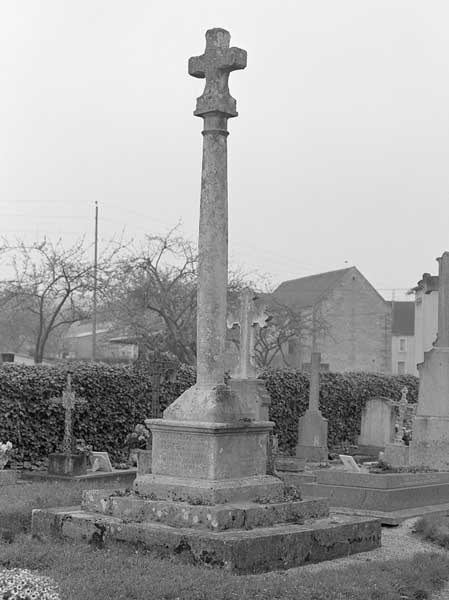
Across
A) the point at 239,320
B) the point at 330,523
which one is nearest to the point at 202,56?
the point at 330,523

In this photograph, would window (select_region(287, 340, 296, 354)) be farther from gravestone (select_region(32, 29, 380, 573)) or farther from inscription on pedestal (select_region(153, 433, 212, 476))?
inscription on pedestal (select_region(153, 433, 212, 476))

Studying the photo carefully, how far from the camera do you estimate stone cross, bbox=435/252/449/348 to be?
1711cm

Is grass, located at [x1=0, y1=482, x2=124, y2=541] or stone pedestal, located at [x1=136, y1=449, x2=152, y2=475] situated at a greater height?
stone pedestal, located at [x1=136, y1=449, x2=152, y2=475]

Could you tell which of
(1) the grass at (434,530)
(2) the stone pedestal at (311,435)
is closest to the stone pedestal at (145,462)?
(1) the grass at (434,530)

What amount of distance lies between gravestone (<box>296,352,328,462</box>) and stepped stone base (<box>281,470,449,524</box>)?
9.26m

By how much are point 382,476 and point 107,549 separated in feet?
19.0

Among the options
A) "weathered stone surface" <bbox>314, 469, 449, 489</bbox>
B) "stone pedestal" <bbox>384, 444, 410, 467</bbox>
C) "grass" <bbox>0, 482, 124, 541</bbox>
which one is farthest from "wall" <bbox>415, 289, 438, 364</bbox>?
"grass" <bbox>0, 482, 124, 541</bbox>

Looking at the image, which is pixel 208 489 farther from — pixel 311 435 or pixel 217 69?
pixel 311 435

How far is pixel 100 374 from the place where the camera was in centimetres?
2075

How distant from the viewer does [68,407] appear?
18.0 metres

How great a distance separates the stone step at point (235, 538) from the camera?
831 cm

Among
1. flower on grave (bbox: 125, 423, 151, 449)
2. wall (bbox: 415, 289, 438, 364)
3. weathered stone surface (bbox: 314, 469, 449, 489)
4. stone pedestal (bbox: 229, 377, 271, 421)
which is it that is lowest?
weathered stone surface (bbox: 314, 469, 449, 489)

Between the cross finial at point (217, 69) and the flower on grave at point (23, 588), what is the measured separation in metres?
5.81

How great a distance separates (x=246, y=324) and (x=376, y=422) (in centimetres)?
1028
